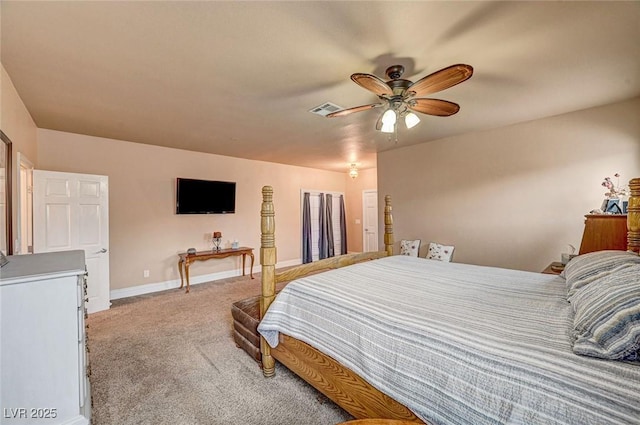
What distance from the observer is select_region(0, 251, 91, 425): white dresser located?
1369mm

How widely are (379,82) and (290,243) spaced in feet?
17.5

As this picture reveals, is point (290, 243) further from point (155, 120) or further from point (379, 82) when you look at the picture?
point (379, 82)

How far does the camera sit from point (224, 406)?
6.27ft

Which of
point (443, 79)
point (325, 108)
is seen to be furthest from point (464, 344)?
point (325, 108)

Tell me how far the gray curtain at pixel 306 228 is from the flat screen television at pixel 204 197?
1.96m

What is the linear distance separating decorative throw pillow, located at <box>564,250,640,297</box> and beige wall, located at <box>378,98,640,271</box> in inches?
80.2

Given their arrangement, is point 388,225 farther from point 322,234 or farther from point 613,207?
point 322,234

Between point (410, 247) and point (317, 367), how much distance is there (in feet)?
11.0

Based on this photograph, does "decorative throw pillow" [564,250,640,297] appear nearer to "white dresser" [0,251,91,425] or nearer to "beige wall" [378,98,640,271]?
"beige wall" [378,98,640,271]

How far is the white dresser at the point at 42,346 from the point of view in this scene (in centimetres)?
137

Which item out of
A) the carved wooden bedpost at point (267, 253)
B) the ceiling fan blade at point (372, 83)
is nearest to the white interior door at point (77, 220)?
the carved wooden bedpost at point (267, 253)

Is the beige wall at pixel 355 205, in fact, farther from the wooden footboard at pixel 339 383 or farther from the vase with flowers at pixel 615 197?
the wooden footboard at pixel 339 383

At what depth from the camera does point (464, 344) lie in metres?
1.16

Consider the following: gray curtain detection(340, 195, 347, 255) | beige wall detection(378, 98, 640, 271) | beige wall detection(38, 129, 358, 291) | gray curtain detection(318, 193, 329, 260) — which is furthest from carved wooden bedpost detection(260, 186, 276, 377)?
gray curtain detection(340, 195, 347, 255)
